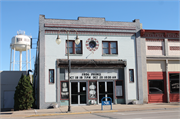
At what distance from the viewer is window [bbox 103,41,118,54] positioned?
21.6m

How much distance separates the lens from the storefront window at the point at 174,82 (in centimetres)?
2253

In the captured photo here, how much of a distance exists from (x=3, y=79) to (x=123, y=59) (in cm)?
1498

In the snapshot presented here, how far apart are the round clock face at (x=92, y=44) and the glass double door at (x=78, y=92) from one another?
353cm

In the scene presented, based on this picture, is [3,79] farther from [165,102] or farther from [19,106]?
[165,102]

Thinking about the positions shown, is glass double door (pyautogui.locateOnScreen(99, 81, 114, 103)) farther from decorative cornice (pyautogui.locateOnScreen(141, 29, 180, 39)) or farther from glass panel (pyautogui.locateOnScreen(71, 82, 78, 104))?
decorative cornice (pyautogui.locateOnScreen(141, 29, 180, 39))

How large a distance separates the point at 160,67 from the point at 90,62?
7580 mm

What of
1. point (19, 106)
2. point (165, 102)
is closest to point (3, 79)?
point (19, 106)

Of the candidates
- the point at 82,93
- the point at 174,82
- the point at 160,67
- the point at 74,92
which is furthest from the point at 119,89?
the point at 174,82

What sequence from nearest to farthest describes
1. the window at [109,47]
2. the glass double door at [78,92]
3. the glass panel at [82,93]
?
1. the glass double door at [78,92]
2. the glass panel at [82,93]
3. the window at [109,47]

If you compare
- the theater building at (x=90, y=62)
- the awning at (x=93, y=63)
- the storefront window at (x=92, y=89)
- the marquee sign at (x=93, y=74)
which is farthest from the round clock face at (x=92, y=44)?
the storefront window at (x=92, y=89)

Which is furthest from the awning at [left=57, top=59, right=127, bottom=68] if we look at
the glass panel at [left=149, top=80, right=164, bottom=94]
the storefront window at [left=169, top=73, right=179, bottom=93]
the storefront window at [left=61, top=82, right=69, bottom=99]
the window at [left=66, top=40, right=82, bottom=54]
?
the storefront window at [left=169, top=73, right=179, bottom=93]

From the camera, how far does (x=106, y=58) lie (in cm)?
2125

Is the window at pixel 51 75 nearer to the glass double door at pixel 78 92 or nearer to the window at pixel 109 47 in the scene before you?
the glass double door at pixel 78 92

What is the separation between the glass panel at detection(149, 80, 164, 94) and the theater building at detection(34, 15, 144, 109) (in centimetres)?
146
